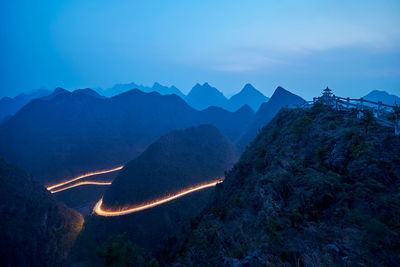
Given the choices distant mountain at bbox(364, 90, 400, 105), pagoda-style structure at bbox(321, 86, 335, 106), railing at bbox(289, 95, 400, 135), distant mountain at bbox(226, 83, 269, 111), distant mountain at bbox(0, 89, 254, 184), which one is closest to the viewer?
railing at bbox(289, 95, 400, 135)

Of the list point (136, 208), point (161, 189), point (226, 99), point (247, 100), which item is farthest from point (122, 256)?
point (226, 99)

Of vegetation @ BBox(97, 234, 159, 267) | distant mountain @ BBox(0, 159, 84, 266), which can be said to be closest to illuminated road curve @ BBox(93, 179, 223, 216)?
distant mountain @ BBox(0, 159, 84, 266)

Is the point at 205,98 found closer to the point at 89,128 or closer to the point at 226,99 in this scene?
the point at 226,99

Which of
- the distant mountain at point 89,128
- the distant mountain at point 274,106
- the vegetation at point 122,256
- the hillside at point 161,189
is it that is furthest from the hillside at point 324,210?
the distant mountain at point 274,106

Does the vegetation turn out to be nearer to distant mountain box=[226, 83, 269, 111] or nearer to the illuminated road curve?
the illuminated road curve

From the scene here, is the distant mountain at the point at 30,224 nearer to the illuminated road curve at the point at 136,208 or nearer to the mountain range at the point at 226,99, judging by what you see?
the illuminated road curve at the point at 136,208
